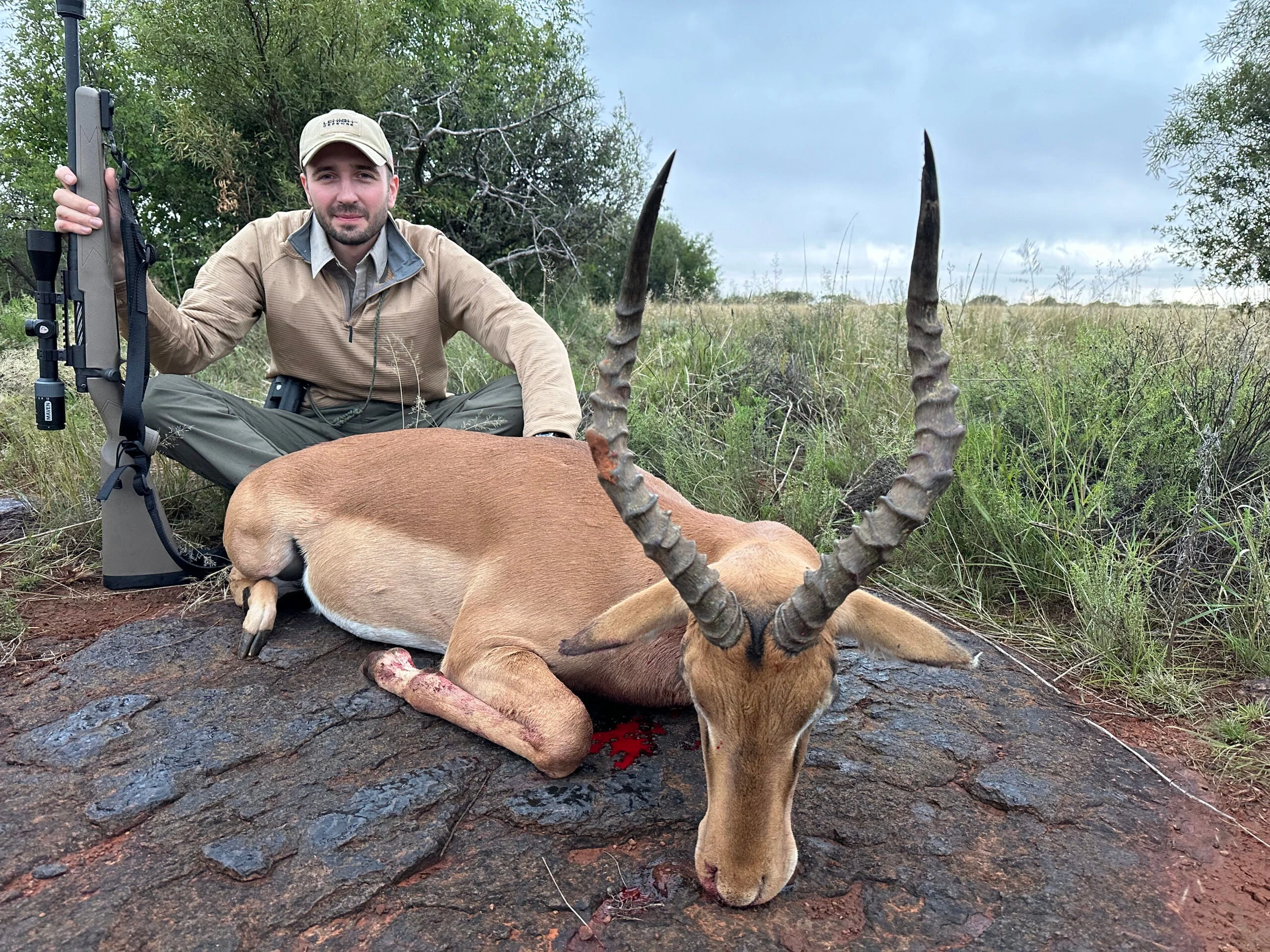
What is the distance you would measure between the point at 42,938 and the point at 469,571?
1.83m

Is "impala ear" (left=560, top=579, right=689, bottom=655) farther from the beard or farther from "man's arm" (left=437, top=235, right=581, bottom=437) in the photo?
the beard

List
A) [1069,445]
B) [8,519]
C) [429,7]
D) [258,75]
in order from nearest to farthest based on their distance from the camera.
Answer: [1069,445]
[8,519]
[258,75]
[429,7]

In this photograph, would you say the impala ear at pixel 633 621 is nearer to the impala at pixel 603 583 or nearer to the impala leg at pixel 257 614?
the impala at pixel 603 583

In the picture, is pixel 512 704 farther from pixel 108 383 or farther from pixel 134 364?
pixel 108 383

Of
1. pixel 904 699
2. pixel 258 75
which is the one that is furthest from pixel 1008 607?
pixel 258 75

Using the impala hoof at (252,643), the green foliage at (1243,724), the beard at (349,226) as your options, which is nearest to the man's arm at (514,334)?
the beard at (349,226)

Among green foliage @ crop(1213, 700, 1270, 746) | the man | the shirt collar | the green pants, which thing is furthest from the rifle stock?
green foliage @ crop(1213, 700, 1270, 746)

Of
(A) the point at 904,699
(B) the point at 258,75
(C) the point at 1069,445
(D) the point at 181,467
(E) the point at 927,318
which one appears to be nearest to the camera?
(E) the point at 927,318

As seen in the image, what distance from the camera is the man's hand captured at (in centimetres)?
413

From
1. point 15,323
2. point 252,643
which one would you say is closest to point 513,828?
point 252,643

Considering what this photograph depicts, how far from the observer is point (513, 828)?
8.34 feet

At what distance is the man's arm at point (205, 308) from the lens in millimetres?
4598

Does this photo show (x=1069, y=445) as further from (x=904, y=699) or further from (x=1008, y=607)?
(x=904, y=699)

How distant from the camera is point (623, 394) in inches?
90.1
